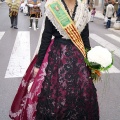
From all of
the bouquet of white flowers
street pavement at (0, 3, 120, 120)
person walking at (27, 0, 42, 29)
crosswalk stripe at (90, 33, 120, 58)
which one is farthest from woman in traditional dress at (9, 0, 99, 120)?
person walking at (27, 0, 42, 29)

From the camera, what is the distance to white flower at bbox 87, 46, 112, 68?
8.00ft

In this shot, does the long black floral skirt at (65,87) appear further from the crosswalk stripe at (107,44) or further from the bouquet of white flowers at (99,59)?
the crosswalk stripe at (107,44)

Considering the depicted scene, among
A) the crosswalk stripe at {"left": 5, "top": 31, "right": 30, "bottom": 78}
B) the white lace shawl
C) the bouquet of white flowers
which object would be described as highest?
the white lace shawl

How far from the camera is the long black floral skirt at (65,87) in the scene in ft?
8.26

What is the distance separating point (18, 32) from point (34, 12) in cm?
106

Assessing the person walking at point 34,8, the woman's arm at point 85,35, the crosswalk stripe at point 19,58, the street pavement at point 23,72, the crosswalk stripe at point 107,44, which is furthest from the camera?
the person walking at point 34,8

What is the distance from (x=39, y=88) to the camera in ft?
8.38

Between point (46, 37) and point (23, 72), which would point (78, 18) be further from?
point (23, 72)

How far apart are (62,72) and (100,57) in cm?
39

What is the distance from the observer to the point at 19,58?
21.6 ft

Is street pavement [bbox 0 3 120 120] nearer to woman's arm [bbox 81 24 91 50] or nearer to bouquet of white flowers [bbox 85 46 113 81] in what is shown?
woman's arm [bbox 81 24 91 50]

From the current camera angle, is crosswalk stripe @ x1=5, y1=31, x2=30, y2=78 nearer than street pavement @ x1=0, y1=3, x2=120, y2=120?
No

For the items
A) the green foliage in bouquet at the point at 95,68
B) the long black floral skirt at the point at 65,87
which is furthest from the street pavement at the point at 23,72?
the long black floral skirt at the point at 65,87

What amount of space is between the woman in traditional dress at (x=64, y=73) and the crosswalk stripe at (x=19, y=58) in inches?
109
